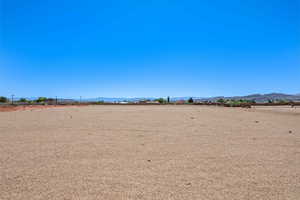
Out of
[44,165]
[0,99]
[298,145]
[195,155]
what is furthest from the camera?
[0,99]

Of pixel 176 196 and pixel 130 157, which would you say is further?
pixel 130 157

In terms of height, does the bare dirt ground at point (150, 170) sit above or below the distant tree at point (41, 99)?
below

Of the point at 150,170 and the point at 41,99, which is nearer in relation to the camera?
the point at 150,170

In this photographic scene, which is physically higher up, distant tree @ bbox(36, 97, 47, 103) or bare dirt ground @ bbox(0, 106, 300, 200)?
distant tree @ bbox(36, 97, 47, 103)

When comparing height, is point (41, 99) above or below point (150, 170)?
above

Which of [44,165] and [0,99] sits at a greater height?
[0,99]

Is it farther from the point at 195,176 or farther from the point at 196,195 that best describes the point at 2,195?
the point at 195,176

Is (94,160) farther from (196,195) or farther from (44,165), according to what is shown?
(196,195)

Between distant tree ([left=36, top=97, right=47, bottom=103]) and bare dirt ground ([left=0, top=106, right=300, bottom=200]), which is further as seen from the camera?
distant tree ([left=36, top=97, right=47, bottom=103])

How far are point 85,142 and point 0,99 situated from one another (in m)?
39.4

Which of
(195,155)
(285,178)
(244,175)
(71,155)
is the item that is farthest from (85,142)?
(285,178)

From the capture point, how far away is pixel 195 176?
251 cm

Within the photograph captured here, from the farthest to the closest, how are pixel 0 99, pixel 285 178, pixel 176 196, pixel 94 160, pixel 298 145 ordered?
1. pixel 0 99
2. pixel 298 145
3. pixel 94 160
4. pixel 285 178
5. pixel 176 196

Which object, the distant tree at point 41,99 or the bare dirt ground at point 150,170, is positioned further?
the distant tree at point 41,99
